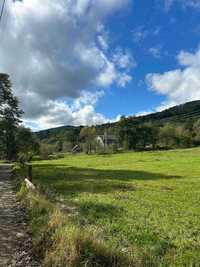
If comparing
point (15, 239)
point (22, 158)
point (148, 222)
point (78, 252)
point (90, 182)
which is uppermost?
point (22, 158)

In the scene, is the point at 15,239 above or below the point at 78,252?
below

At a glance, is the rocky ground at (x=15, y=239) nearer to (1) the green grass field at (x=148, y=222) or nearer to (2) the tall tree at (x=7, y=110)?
(1) the green grass field at (x=148, y=222)

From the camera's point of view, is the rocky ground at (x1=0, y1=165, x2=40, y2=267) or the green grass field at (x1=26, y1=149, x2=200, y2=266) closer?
the rocky ground at (x1=0, y1=165, x2=40, y2=267)

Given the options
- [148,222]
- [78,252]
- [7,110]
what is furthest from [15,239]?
[7,110]

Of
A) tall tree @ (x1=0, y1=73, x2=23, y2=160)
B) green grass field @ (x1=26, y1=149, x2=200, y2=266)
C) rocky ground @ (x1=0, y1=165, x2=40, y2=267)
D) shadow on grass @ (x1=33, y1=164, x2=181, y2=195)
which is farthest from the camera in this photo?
tall tree @ (x1=0, y1=73, x2=23, y2=160)

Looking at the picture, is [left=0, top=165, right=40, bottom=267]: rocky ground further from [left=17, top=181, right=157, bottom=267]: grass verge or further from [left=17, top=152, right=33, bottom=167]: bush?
[left=17, top=152, right=33, bottom=167]: bush

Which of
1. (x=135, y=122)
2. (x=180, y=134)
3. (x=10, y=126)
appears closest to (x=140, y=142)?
(x=135, y=122)

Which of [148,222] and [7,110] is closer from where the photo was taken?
[148,222]

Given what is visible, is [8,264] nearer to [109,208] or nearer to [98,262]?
[98,262]

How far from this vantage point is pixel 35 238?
8.43m

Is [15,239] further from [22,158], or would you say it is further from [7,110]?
[22,158]

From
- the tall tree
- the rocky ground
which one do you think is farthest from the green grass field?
→ the tall tree

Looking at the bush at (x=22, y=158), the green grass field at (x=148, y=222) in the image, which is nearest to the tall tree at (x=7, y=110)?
the bush at (x=22, y=158)

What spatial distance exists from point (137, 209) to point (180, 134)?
397ft
